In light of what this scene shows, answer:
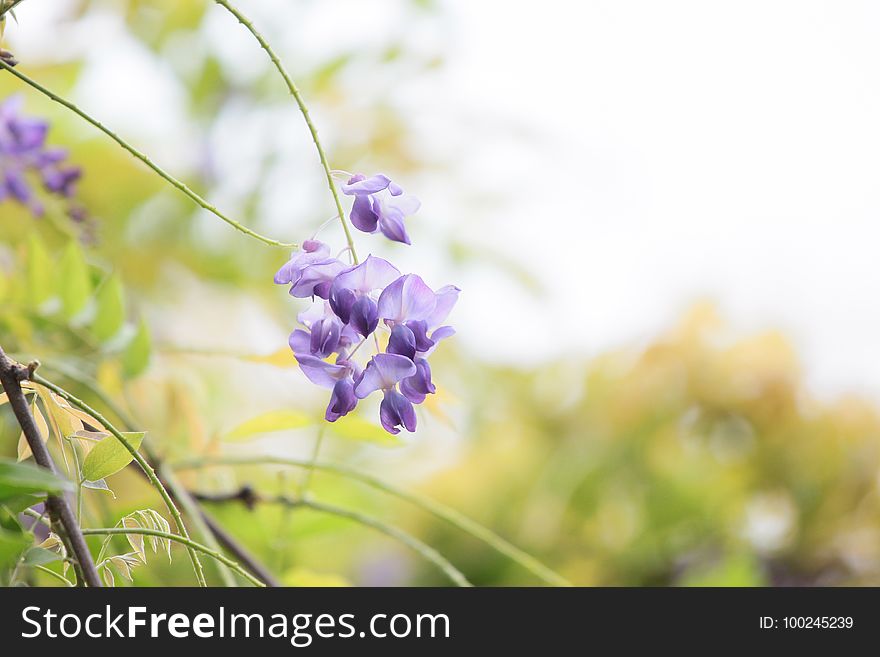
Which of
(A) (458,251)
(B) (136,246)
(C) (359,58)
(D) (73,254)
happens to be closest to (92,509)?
(D) (73,254)

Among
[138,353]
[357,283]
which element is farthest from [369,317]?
[138,353]

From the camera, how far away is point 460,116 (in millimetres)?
1071

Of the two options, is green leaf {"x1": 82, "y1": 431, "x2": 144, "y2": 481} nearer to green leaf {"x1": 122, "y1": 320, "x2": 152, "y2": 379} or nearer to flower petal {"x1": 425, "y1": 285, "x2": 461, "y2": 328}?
flower petal {"x1": 425, "y1": 285, "x2": 461, "y2": 328}

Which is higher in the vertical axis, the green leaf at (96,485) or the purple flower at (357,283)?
the purple flower at (357,283)

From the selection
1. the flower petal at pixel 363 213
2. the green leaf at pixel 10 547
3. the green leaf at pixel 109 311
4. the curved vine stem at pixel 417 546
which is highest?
the green leaf at pixel 109 311

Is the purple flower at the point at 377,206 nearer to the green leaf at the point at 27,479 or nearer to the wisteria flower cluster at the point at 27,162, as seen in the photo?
the green leaf at the point at 27,479

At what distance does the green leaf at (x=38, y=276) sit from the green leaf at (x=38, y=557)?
0.27 m

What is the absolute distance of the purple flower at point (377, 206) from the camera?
281 millimetres

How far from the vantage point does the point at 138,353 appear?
1.51 ft

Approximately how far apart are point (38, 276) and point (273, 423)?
16cm

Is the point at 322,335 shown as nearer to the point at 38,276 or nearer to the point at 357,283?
the point at 357,283

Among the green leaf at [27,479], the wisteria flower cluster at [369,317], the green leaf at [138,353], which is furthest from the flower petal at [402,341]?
the green leaf at [138,353]

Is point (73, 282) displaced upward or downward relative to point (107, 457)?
upward

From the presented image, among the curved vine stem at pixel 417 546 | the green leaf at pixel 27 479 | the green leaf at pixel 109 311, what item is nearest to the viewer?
the green leaf at pixel 27 479
